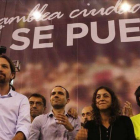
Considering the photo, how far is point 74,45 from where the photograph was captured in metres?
3.39

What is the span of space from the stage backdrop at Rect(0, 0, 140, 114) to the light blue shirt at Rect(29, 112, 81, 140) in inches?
29.1

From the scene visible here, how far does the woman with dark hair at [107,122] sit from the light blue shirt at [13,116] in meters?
0.52

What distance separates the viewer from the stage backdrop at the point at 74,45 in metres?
3.07

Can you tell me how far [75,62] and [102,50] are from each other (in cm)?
40

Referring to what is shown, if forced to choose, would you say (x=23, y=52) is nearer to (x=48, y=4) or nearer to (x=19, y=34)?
(x=19, y=34)

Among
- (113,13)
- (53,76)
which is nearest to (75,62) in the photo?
(53,76)

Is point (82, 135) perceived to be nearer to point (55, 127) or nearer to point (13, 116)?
point (55, 127)

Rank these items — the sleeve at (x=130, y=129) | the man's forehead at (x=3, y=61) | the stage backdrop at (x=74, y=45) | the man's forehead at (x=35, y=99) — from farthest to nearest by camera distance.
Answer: the stage backdrop at (x=74, y=45) → the man's forehead at (x=35, y=99) → the sleeve at (x=130, y=129) → the man's forehead at (x=3, y=61)

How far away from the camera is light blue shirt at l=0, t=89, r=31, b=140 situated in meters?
Answer: 1.41

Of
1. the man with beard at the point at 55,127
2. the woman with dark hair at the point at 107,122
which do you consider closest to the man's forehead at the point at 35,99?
the man with beard at the point at 55,127

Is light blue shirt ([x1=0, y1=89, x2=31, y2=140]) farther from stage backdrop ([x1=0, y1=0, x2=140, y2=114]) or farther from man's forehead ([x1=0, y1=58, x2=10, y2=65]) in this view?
stage backdrop ([x1=0, y1=0, x2=140, y2=114])

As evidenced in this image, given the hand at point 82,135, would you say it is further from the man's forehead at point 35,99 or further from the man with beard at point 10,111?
the man's forehead at point 35,99

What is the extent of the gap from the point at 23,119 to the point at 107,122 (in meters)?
0.73

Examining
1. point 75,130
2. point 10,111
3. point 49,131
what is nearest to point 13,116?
point 10,111
